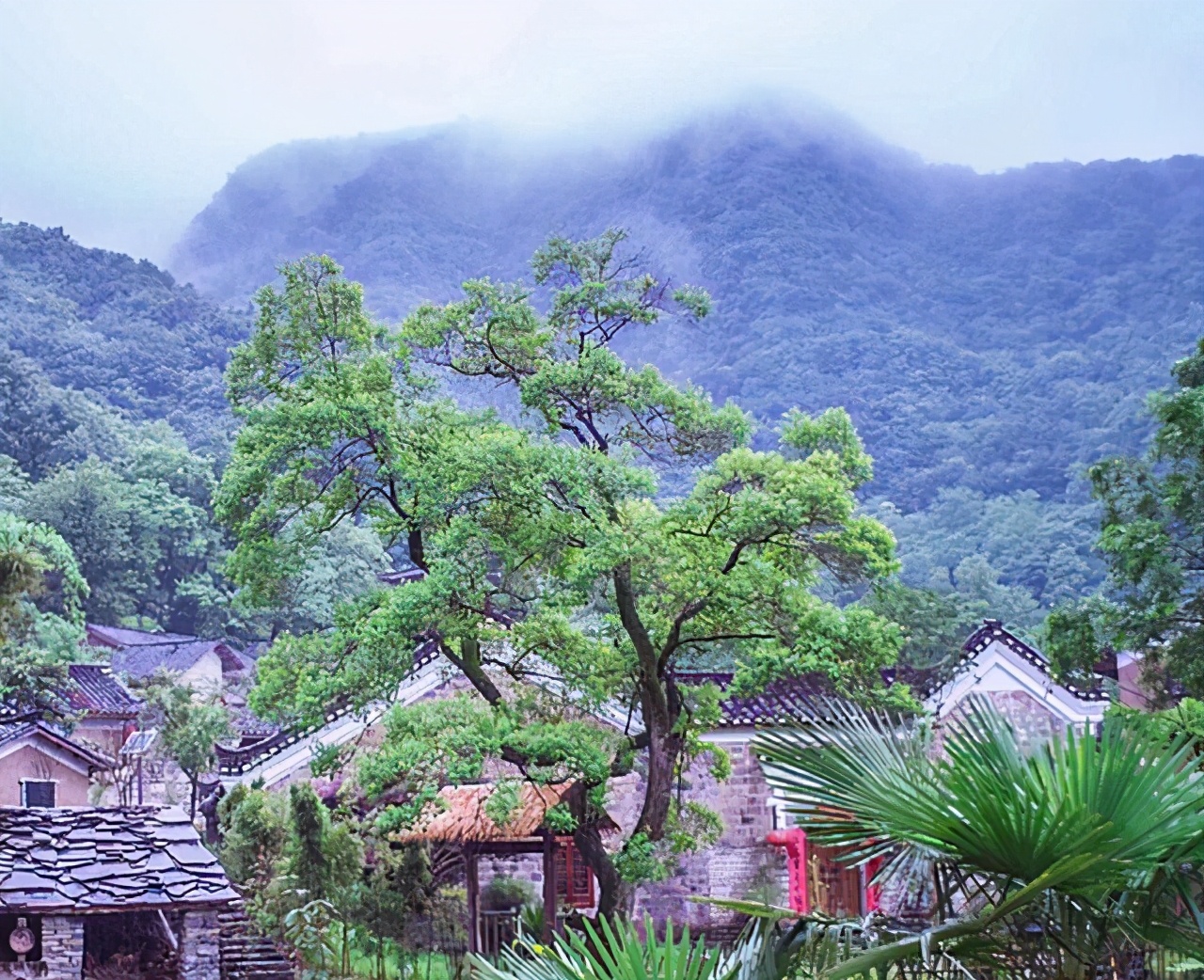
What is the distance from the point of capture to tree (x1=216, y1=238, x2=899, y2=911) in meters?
10.5

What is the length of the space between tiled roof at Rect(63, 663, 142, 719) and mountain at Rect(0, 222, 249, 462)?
14.3m

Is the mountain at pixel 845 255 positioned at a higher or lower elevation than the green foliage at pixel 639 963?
higher

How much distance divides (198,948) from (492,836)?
3.57 meters

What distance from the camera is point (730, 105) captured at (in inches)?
2186

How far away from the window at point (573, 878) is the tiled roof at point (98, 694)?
7940mm

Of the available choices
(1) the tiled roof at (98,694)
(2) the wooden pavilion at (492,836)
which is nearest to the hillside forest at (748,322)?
(1) the tiled roof at (98,694)

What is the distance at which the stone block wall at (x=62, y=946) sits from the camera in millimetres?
8844

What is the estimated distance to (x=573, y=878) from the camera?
42.6 feet

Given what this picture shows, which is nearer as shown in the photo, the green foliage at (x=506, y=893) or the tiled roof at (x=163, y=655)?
the green foliage at (x=506, y=893)

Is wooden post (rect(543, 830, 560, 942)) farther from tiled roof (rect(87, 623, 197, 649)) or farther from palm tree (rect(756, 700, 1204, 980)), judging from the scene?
tiled roof (rect(87, 623, 197, 649))

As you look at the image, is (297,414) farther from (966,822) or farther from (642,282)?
(966,822)

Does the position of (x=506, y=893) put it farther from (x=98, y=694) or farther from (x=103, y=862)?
(x=98, y=694)

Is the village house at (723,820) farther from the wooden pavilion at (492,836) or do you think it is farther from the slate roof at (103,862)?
the slate roof at (103,862)

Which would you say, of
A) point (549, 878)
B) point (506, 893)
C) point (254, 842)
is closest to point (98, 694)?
point (254, 842)
